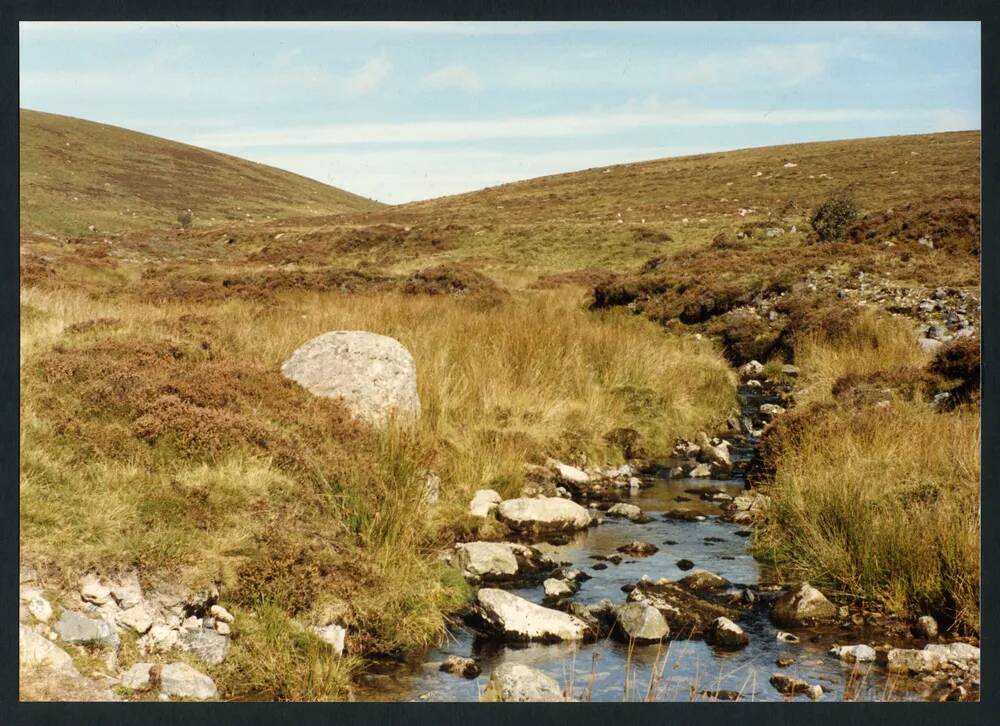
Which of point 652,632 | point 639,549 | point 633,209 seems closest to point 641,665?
point 652,632

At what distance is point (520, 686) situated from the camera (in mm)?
5141

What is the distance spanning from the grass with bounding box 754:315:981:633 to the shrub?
22.4 m

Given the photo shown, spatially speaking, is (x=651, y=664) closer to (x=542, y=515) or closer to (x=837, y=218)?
(x=542, y=515)

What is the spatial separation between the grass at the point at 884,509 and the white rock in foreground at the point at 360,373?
403 centimetres

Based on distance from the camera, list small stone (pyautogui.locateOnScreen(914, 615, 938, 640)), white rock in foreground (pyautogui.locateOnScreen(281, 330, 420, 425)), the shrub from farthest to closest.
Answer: the shrub → white rock in foreground (pyautogui.locateOnScreen(281, 330, 420, 425)) → small stone (pyautogui.locateOnScreen(914, 615, 938, 640))

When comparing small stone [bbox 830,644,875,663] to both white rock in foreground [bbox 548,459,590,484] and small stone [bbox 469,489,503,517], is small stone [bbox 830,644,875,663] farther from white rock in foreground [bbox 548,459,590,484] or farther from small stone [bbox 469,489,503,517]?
white rock in foreground [bbox 548,459,590,484]

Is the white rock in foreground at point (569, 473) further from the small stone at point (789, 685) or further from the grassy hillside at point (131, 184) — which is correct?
the grassy hillside at point (131, 184)

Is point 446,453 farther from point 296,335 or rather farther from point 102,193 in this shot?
point 102,193

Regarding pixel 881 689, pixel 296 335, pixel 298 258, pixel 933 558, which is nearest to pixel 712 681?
pixel 881 689

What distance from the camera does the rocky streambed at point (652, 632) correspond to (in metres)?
5.48

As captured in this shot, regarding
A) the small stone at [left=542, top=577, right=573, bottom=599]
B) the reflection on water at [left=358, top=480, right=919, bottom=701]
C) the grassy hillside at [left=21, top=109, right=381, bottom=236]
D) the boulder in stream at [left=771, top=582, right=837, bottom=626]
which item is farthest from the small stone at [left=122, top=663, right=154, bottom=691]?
the grassy hillside at [left=21, top=109, right=381, bottom=236]

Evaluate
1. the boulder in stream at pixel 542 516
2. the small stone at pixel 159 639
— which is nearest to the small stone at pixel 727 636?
the boulder in stream at pixel 542 516

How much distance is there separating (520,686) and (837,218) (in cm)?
2976

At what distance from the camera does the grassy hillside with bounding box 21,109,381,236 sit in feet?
241
